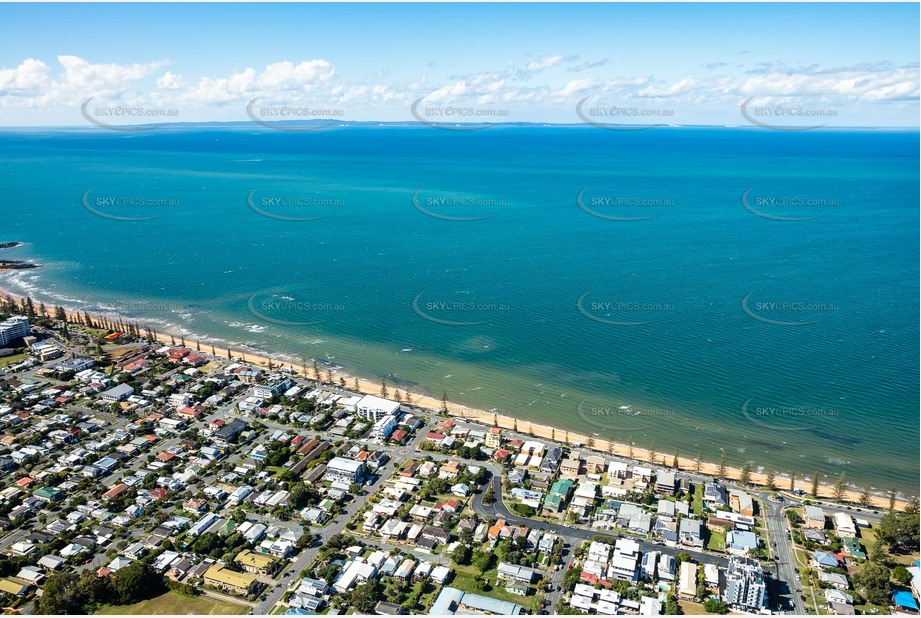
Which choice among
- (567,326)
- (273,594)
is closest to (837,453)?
(567,326)

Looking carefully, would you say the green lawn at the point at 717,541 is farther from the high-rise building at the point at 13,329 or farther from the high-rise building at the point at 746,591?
the high-rise building at the point at 13,329

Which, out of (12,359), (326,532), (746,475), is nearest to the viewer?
(326,532)

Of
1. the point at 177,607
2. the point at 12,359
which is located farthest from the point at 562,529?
the point at 12,359

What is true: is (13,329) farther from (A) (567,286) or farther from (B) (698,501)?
(B) (698,501)

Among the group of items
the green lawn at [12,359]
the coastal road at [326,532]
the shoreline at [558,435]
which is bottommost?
the shoreline at [558,435]

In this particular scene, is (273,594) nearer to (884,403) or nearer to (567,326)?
(567,326)

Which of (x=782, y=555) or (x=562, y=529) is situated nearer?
(x=782, y=555)

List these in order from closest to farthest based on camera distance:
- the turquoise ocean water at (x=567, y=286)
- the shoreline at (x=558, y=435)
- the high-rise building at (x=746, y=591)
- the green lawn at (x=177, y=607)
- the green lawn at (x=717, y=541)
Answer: the high-rise building at (x=746, y=591), the green lawn at (x=177, y=607), the green lawn at (x=717, y=541), the shoreline at (x=558, y=435), the turquoise ocean water at (x=567, y=286)

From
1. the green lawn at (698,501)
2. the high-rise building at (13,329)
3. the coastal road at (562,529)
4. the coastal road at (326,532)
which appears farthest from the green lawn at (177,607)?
the high-rise building at (13,329)
